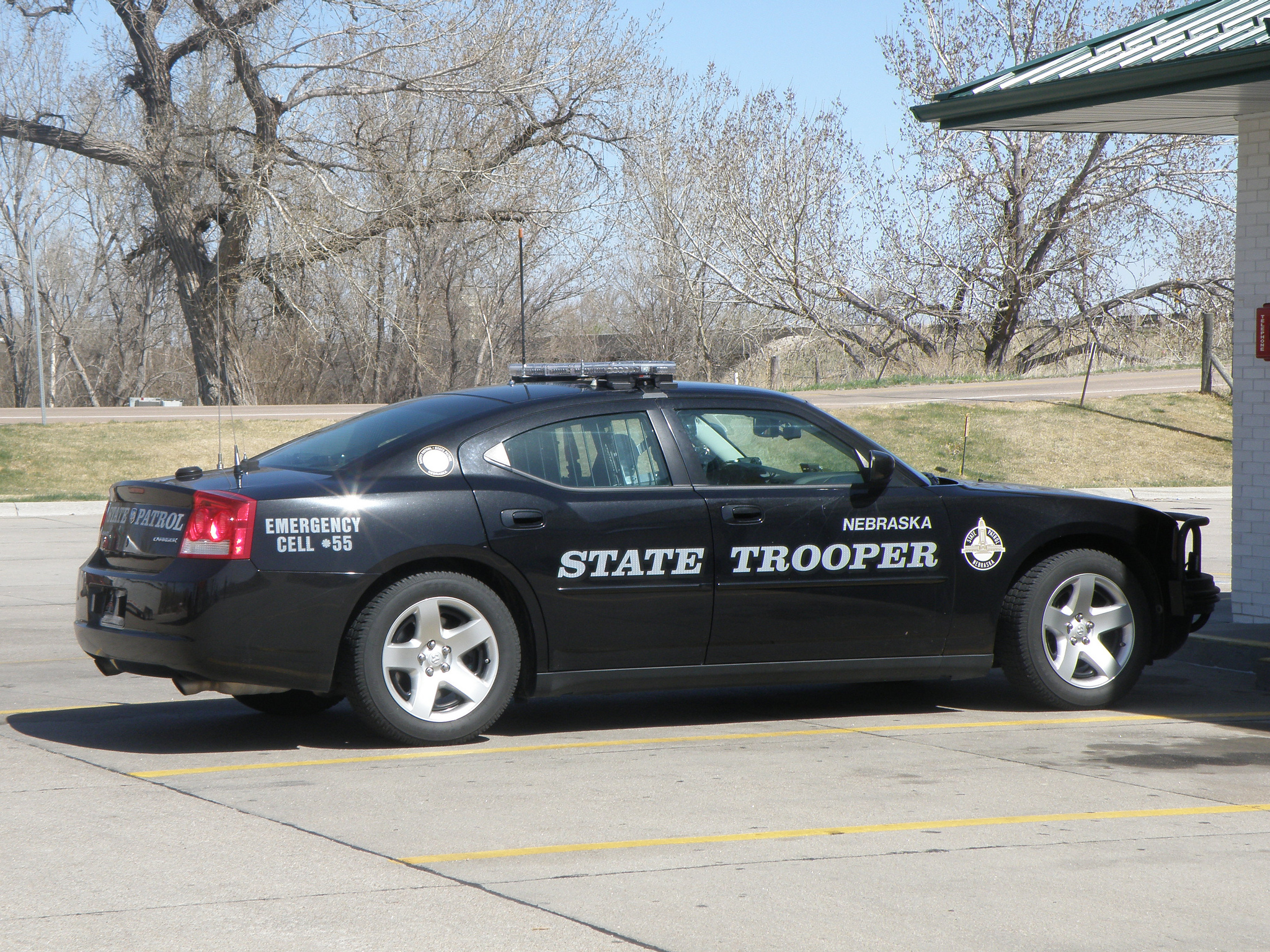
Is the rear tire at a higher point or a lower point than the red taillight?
lower

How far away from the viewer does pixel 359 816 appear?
495 cm

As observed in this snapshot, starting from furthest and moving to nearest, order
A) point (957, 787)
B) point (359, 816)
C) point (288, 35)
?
point (288, 35), point (957, 787), point (359, 816)

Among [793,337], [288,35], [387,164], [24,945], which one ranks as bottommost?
[24,945]

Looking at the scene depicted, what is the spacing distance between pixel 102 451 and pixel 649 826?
69.1 feet

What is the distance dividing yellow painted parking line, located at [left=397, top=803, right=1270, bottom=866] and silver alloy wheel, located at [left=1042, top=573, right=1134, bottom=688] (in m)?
1.75

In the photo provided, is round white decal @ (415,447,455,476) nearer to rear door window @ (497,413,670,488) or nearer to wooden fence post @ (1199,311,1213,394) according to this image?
rear door window @ (497,413,670,488)

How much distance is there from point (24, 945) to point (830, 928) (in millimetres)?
2087

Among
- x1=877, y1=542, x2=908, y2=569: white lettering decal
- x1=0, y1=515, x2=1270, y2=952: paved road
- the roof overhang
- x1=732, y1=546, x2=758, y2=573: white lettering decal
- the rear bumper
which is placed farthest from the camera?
the roof overhang

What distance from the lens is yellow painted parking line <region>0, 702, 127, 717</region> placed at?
6.80 meters

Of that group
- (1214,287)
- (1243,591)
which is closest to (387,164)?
(1214,287)

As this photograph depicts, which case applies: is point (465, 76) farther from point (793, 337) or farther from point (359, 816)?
point (359, 816)

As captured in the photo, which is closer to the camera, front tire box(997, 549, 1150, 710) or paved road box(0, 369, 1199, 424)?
front tire box(997, 549, 1150, 710)

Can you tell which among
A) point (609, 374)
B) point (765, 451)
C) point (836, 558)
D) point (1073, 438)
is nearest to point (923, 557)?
point (836, 558)

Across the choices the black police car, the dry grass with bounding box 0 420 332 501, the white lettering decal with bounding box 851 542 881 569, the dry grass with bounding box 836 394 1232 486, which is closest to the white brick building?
the black police car
